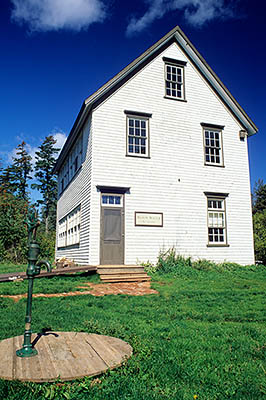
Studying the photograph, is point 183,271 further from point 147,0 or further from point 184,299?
point 147,0

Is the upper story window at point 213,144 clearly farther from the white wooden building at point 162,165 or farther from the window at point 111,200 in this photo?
the window at point 111,200

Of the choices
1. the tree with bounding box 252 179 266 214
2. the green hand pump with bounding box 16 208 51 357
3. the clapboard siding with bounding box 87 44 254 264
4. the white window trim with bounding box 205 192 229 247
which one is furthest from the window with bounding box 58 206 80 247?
the tree with bounding box 252 179 266 214

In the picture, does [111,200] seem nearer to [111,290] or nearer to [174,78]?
[111,290]

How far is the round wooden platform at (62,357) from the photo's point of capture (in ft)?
8.90

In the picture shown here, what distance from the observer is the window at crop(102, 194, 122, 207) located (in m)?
12.7

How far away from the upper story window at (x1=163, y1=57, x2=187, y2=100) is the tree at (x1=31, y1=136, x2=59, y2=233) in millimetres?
30416

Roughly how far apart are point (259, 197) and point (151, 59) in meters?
29.8

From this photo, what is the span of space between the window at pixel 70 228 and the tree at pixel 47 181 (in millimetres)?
23868

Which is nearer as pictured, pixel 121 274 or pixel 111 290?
pixel 111 290

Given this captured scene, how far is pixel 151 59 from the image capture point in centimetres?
1443

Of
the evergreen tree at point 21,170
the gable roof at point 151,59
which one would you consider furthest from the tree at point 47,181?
the gable roof at point 151,59

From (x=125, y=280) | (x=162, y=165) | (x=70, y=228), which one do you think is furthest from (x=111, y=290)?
(x=70, y=228)

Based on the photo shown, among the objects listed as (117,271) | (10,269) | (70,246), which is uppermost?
(70,246)

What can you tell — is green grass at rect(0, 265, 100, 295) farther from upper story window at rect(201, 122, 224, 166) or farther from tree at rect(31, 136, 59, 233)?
tree at rect(31, 136, 59, 233)
